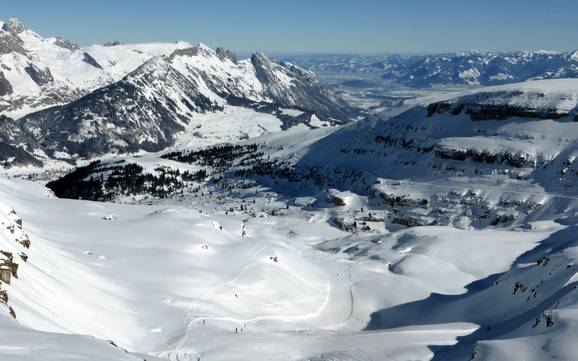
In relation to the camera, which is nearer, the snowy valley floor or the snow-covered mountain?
the snow-covered mountain

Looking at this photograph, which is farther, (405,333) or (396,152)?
(396,152)

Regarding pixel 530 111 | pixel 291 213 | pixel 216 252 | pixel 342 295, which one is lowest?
pixel 291 213

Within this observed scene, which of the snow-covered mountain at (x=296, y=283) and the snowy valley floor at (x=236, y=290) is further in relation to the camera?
the snowy valley floor at (x=236, y=290)

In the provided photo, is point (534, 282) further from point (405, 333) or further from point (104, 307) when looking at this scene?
point (104, 307)

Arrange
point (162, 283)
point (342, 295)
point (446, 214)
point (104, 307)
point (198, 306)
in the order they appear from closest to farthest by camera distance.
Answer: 1. point (104, 307)
2. point (198, 306)
3. point (162, 283)
4. point (342, 295)
5. point (446, 214)

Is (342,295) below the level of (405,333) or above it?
below

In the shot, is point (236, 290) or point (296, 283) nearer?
point (236, 290)

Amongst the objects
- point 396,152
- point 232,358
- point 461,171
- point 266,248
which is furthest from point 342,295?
point 396,152

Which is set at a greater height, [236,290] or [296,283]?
[236,290]
